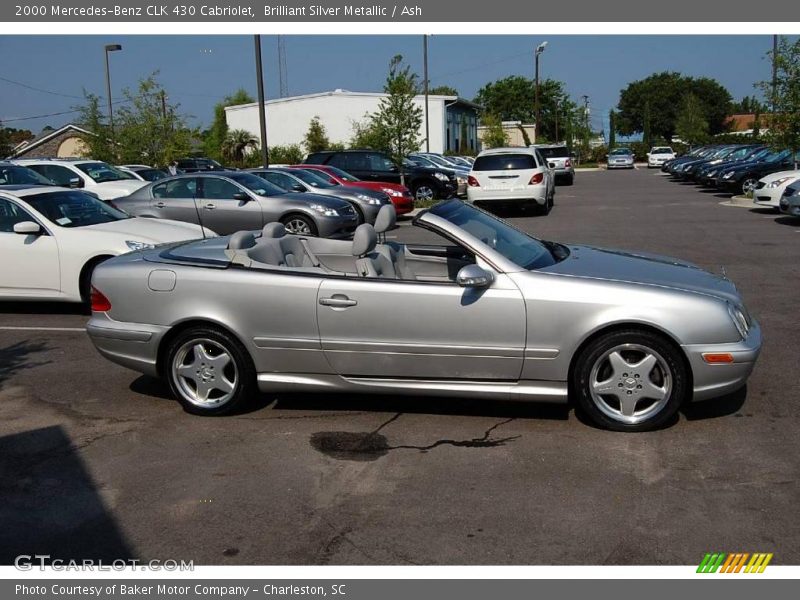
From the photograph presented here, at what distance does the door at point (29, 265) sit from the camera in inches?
360

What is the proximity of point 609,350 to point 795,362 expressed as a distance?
8.01ft

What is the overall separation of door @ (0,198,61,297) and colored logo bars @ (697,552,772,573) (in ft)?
25.1

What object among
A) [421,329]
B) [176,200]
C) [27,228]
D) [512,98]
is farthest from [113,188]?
[512,98]

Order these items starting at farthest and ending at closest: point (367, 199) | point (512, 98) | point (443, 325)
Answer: point (512, 98)
point (367, 199)
point (443, 325)

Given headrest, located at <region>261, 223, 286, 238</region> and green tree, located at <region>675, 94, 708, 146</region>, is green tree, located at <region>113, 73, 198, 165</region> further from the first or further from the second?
green tree, located at <region>675, 94, 708, 146</region>

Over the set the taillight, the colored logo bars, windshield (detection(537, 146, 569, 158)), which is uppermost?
windshield (detection(537, 146, 569, 158))

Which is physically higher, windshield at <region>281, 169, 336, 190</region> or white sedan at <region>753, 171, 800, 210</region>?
windshield at <region>281, 169, 336, 190</region>

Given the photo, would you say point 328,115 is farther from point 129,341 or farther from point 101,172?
point 129,341

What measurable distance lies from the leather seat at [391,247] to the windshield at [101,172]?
15.6 m

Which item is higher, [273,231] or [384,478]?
[273,231]

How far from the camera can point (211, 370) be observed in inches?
228

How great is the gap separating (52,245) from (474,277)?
5.89 metres

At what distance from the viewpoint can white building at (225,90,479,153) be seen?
52.6 metres

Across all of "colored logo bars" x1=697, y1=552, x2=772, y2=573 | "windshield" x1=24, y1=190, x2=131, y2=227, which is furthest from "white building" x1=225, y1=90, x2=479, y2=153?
"colored logo bars" x1=697, y1=552, x2=772, y2=573
